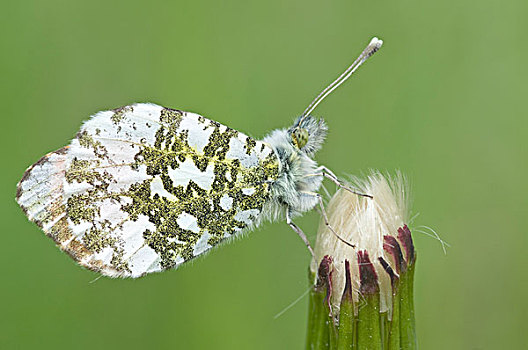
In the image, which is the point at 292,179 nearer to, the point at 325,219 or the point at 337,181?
the point at 337,181

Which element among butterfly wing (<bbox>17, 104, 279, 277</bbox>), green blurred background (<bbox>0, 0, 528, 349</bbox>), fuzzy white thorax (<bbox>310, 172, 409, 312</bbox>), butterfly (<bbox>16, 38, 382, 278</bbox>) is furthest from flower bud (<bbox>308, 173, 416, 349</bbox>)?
green blurred background (<bbox>0, 0, 528, 349</bbox>)

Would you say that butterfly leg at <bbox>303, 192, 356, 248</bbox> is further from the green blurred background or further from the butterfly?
the green blurred background

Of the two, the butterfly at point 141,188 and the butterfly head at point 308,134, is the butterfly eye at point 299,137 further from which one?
the butterfly at point 141,188

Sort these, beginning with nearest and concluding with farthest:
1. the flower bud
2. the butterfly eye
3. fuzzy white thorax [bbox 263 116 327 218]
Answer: the flower bud → fuzzy white thorax [bbox 263 116 327 218] → the butterfly eye

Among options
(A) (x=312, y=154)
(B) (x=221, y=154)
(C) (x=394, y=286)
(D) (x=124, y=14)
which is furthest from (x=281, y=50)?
(C) (x=394, y=286)

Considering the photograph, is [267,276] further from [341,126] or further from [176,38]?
[176,38]

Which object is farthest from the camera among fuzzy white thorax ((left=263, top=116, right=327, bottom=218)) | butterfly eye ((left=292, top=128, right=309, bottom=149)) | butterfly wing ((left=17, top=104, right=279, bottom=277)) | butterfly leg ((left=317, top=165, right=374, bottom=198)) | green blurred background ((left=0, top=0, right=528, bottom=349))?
green blurred background ((left=0, top=0, right=528, bottom=349))

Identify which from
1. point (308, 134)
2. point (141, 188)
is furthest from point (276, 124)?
point (141, 188)
